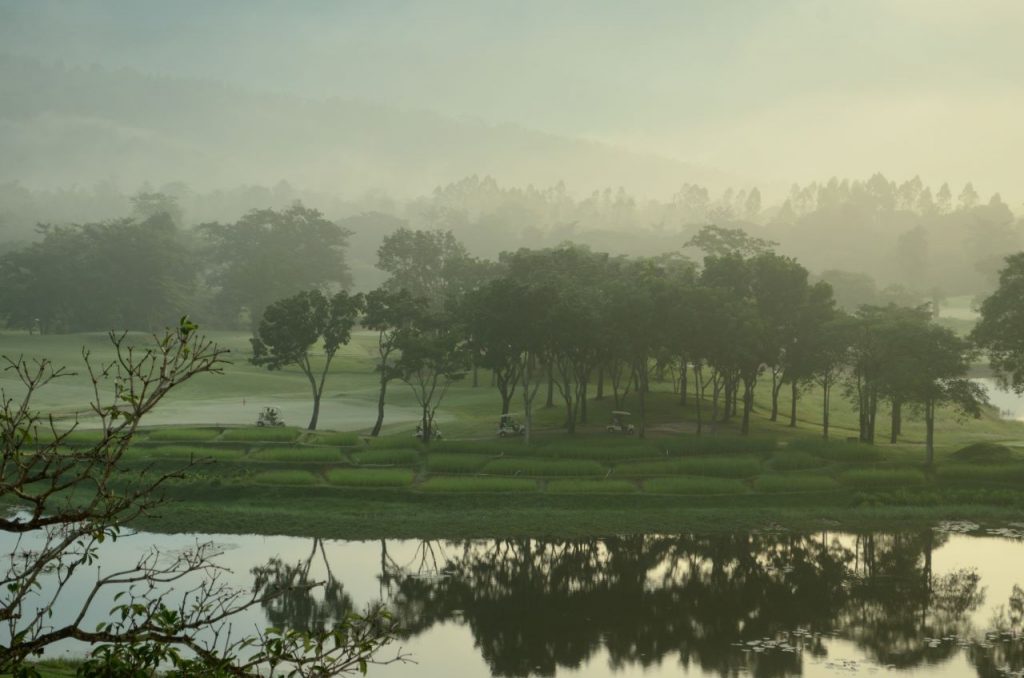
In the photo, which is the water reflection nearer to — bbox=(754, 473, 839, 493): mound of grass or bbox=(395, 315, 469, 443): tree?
bbox=(754, 473, 839, 493): mound of grass

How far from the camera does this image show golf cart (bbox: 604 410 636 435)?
73.3 meters

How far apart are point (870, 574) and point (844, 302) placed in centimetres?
13250

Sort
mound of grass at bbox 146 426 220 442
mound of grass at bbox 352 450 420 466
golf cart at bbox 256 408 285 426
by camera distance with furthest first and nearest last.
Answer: golf cart at bbox 256 408 285 426 → mound of grass at bbox 146 426 220 442 → mound of grass at bbox 352 450 420 466

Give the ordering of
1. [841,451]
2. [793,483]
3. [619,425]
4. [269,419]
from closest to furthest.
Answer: [793,483]
[841,451]
[619,425]
[269,419]

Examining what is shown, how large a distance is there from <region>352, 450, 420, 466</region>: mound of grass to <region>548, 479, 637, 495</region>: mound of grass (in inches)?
383

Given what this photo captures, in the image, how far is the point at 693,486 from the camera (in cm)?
5709

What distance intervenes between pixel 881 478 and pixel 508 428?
25.9 m

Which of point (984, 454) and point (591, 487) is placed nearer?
point (591, 487)

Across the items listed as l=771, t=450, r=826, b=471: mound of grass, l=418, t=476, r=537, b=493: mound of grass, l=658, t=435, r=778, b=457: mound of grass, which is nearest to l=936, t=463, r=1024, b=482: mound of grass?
l=771, t=450, r=826, b=471: mound of grass

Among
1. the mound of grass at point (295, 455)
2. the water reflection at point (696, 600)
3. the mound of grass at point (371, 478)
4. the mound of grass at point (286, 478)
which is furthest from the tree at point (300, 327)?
the water reflection at point (696, 600)

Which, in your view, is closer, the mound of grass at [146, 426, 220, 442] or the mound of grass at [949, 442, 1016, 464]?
the mound of grass at [949, 442, 1016, 464]

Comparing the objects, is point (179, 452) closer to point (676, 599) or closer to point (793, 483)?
point (676, 599)

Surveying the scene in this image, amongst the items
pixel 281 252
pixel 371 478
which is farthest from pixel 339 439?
pixel 281 252

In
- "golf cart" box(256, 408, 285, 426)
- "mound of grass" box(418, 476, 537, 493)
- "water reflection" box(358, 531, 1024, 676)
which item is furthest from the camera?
"golf cart" box(256, 408, 285, 426)
